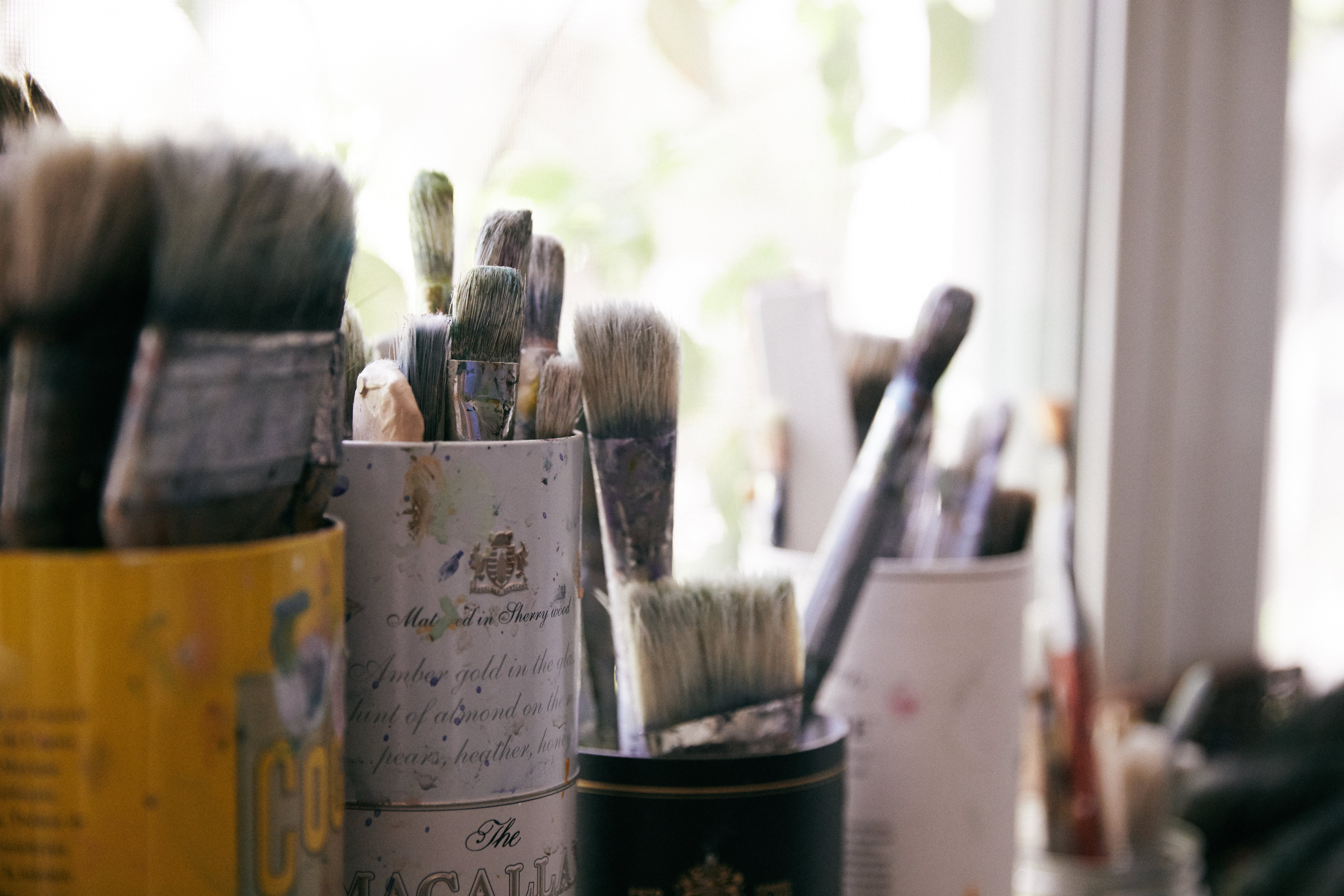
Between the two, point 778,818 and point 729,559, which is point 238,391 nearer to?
point 778,818

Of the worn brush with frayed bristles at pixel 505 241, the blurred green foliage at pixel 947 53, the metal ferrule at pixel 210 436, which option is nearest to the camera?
the metal ferrule at pixel 210 436

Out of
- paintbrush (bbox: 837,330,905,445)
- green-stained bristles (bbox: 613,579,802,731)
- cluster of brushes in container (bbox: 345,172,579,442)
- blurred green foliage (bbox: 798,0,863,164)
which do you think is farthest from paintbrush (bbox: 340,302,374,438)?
blurred green foliage (bbox: 798,0,863,164)

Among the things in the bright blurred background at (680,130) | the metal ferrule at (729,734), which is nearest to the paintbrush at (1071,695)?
the bright blurred background at (680,130)

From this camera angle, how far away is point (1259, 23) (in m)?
0.86

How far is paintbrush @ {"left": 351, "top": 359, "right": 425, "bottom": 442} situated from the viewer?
30 cm

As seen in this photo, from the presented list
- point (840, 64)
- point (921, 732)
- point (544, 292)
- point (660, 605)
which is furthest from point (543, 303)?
point (840, 64)

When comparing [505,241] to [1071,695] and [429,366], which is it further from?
[1071,695]

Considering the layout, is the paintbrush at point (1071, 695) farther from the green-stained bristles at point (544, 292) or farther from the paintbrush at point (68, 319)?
the paintbrush at point (68, 319)

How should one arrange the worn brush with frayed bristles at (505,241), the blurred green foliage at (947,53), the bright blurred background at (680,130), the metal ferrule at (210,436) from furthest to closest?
the blurred green foliage at (947,53) < the bright blurred background at (680,130) < the worn brush with frayed bristles at (505,241) < the metal ferrule at (210,436)

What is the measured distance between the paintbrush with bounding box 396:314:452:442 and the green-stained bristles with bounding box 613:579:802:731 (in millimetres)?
85

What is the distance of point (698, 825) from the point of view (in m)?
0.34

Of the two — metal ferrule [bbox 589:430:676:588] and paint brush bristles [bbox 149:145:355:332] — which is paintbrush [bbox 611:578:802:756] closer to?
metal ferrule [bbox 589:430:676:588]

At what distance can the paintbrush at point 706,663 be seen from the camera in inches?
13.8

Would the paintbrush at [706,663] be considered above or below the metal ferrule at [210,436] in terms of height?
below
